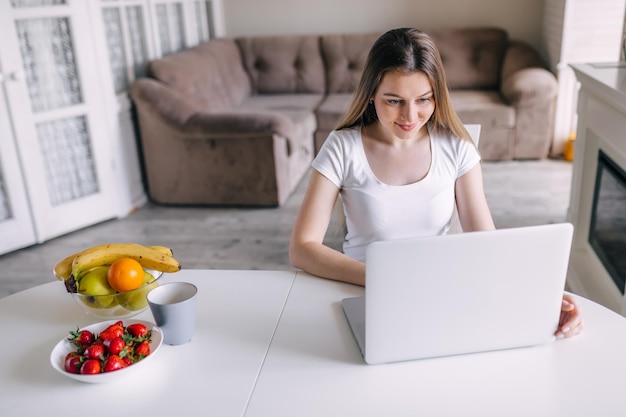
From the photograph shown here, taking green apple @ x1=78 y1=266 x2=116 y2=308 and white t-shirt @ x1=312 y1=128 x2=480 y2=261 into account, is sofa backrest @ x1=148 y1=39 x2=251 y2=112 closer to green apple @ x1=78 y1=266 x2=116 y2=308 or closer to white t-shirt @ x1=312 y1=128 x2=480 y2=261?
white t-shirt @ x1=312 y1=128 x2=480 y2=261

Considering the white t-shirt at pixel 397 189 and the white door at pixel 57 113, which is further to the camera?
the white door at pixel 57 113

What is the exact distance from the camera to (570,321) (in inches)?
40.3

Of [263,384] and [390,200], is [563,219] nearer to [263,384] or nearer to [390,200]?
[390,200]

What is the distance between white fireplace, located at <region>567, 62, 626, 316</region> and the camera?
209cm

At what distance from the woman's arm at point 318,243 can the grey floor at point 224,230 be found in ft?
4.62

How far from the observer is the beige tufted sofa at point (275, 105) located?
349 cm

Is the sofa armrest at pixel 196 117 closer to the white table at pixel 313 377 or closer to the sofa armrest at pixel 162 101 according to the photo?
the sofa armrest at pixel 162 101

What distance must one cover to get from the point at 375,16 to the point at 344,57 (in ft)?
1.62

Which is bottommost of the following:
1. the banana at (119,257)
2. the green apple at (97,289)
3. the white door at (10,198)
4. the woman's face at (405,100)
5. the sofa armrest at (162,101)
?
the white door at (10,198)

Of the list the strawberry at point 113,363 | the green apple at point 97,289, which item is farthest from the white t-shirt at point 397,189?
the strawberry at point 113,363

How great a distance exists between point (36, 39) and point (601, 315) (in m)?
2.99

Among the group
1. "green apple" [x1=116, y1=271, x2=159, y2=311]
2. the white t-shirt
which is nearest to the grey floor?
the white t-shirt

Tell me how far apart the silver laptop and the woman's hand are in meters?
0.04

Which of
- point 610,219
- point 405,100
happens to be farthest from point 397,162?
point 610,219
